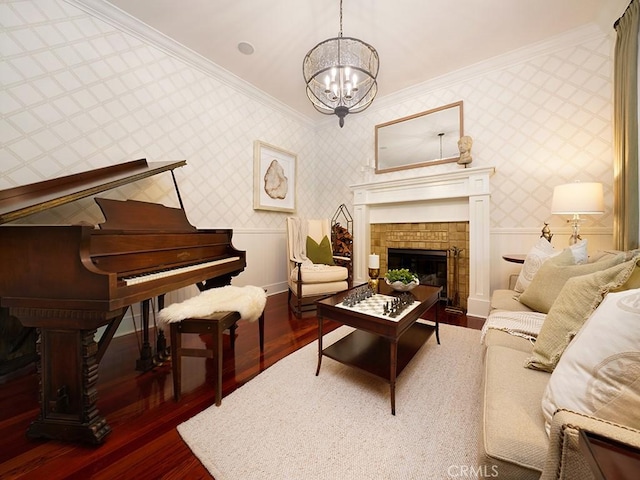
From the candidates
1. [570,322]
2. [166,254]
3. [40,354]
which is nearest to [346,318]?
[570,322]

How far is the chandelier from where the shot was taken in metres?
1.98

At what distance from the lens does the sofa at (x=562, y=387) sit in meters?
0.53

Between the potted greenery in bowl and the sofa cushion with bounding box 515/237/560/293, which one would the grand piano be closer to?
the potted greenery in bowl

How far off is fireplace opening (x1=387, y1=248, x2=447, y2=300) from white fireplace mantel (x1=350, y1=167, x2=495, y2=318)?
0.42 meters

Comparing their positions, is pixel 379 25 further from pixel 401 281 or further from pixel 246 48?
pixel 401 281

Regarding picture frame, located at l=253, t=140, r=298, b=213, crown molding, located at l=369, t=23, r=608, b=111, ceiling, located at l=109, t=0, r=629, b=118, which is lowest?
picture frame, located at l=253, t=140, r=298, b=213

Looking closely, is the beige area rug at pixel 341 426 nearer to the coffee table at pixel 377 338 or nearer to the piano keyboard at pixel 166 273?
the coffee table at pixel 377 338

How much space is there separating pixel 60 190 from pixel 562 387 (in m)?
2.43

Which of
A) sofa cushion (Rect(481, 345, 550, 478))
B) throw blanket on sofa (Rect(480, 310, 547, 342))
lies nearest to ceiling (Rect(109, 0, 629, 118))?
throw blanket on sofa (Rect(480, 310, 547, 342))

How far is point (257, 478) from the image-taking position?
102cm

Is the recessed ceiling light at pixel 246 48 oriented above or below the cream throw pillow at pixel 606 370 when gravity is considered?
above

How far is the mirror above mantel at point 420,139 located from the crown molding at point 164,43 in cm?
187

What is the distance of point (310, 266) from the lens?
331 centimetres

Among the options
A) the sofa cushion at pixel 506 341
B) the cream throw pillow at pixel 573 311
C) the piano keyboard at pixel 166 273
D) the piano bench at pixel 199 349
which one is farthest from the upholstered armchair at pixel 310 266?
the cream throw pillow at pixel 573 311
